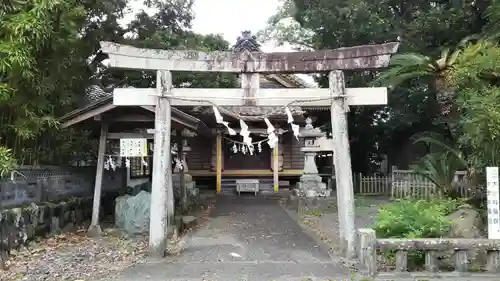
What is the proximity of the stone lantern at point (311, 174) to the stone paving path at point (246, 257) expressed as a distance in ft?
10.6

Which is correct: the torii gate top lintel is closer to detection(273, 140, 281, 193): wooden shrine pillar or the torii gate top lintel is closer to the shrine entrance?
detection(273, 140, 281, 193): wooden shrine pillar

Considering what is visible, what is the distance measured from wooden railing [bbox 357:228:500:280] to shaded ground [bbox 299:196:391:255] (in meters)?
1.93

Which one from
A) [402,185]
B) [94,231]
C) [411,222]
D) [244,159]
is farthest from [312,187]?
[411,222]

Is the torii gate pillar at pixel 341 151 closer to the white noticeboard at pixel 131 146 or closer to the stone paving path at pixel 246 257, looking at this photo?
the stone paving path at pixel 246 257

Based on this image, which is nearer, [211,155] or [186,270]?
[186,270]

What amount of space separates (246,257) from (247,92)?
3.21m

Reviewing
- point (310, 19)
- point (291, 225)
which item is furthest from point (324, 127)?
point (291, 225)

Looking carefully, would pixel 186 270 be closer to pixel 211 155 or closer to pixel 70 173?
pixel 70 173

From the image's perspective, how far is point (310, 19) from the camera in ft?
60.4

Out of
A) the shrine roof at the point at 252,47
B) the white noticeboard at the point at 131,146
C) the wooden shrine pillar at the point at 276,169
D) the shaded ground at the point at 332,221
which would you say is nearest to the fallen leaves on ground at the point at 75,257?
the white noticeboard at the point at 131,146

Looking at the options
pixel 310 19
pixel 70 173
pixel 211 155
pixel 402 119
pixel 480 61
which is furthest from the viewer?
pixel 211 155

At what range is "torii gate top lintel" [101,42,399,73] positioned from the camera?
28.2 feet

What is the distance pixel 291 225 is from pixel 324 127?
13023 millimetres

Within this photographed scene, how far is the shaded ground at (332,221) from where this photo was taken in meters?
10.4
